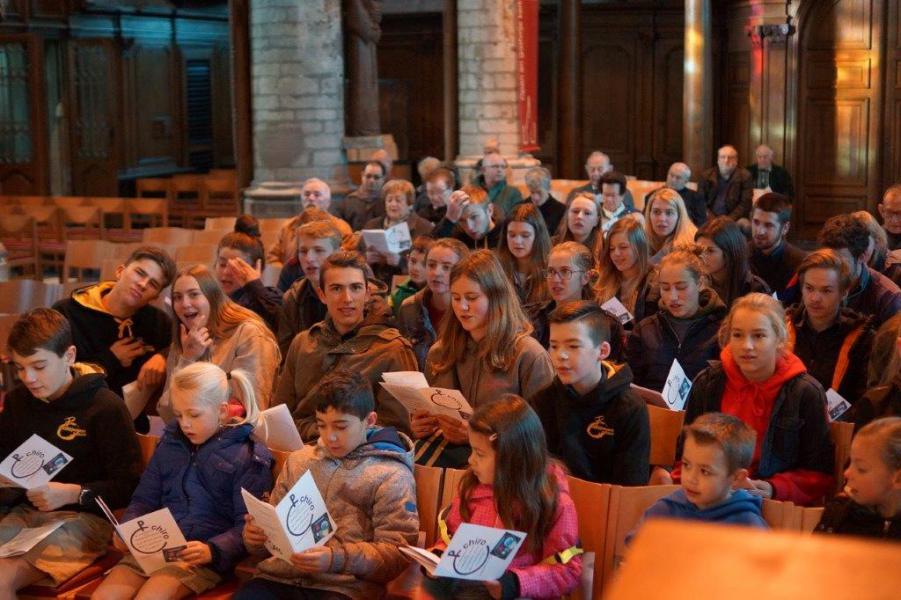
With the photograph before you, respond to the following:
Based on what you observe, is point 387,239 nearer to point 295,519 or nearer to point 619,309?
point 619,309

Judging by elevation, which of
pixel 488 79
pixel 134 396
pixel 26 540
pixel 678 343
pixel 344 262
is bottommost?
pixel 26 540

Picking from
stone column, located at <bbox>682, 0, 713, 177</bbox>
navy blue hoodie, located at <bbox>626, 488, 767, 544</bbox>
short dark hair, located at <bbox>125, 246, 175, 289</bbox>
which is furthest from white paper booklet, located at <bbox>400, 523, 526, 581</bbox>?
stone column, located at <bbox>682, 0, 713, 177</bbox>

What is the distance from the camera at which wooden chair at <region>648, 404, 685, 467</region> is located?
437 centimetres

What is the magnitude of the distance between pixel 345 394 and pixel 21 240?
10649mm

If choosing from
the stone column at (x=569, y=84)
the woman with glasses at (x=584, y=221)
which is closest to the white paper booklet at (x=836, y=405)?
the woman with glasses at (x=584, y=221)

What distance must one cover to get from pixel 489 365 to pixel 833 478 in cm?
117

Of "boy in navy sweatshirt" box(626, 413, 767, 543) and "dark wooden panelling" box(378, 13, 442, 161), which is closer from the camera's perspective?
"boy in navy sweatshirt" box(626, 413, 767, 543)

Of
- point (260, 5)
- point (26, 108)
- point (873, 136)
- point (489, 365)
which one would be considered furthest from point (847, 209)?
point (489, 365)

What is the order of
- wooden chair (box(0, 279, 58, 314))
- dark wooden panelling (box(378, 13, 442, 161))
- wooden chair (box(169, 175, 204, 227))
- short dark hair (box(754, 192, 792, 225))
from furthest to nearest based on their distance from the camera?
dark wooden panelling (box(378, 13, 442, 161)), wooden chair (box(169, 175, 204, 227)), wooden chair (box(0, 279, 58, 314)), short dark hair (box(754, 192, 792, 225))

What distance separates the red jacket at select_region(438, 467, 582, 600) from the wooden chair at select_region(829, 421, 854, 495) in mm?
977

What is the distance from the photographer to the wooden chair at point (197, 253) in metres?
9.12

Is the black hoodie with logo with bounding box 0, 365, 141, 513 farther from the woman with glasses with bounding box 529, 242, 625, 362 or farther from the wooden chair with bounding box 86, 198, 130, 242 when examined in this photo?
the wooden chair with bounding box 86, 198, 130, 242

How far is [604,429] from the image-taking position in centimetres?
385

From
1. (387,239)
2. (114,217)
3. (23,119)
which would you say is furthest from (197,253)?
(23,119)
